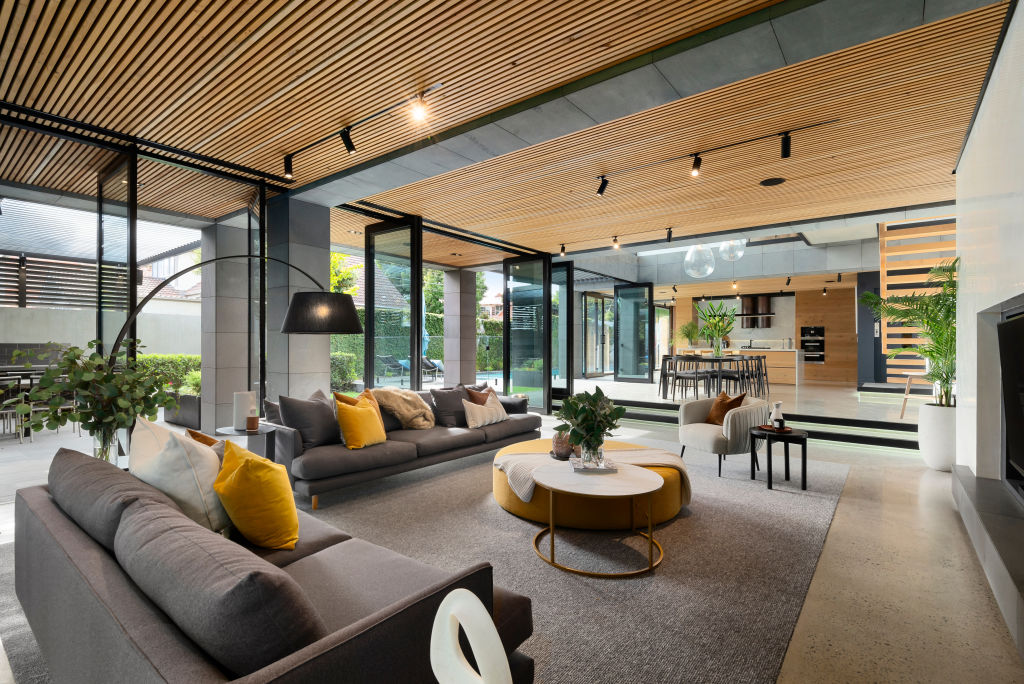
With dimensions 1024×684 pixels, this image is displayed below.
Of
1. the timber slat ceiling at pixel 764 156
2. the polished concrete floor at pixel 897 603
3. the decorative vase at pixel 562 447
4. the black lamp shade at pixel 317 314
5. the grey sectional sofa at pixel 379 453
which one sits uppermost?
the timber slat ceiling at pixel 764 156

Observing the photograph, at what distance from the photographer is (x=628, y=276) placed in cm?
1336

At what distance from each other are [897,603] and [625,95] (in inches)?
130

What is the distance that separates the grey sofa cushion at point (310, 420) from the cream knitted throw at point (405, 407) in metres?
0.71

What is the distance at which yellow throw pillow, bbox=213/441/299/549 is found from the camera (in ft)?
6.80

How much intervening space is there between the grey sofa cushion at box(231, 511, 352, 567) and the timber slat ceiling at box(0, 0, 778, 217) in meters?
2.69

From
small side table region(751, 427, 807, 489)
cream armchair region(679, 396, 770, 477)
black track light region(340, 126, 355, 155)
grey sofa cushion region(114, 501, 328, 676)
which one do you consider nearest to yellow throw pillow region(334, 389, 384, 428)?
black track light region(340, 126, 355, 155)

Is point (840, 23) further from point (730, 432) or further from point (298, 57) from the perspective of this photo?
point (730, 432)

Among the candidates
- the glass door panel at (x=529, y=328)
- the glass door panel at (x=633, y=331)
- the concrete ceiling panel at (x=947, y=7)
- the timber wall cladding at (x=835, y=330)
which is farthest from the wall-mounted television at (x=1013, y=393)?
the timber wall cladding at (x=835, y=330)

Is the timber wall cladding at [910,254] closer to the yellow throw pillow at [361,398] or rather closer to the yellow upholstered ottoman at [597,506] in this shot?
the yellow upholstered ottoman at [597,506]

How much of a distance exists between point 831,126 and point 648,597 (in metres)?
3.95

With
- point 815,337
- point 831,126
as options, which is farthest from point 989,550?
point 815,337

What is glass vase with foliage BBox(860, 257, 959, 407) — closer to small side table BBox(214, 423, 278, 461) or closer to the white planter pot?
the white planter pot

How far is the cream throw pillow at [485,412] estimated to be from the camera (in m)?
5.38

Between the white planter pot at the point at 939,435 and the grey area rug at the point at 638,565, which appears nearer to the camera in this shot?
the grey area rug at the point at 638,565
